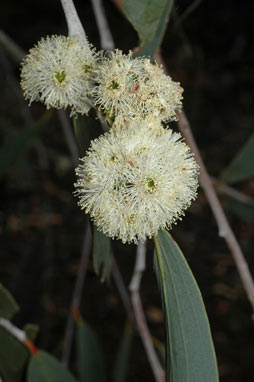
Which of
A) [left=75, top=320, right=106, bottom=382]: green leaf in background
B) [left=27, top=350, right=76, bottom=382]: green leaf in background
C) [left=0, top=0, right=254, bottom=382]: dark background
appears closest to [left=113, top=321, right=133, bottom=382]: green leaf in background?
[left=75, top=320, right=106, bottom=382]: green leaf in background

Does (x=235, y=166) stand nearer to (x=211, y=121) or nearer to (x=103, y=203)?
(x=103, y=203)

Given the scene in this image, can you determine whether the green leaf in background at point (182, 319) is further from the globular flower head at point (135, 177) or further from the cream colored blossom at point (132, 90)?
the cream colored blossom at point (132, 90)

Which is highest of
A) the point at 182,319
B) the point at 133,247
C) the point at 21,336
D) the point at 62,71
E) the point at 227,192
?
the point at 133,247

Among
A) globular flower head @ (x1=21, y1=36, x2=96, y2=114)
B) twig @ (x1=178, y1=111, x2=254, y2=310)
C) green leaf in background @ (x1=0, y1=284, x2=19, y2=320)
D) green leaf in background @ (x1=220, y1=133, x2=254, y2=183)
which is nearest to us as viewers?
globular flower head @ (x1=21, y1=36, x2=96, y2=114)

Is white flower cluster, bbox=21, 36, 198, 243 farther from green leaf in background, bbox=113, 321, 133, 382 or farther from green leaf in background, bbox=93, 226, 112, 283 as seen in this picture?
green leaf in background, bbox=113, 321, 133, 382

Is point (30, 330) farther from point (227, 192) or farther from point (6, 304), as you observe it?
point (227, 192)

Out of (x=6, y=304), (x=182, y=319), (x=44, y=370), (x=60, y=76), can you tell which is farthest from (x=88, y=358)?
(x=60, y=76)

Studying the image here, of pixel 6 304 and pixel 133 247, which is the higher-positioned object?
pixel 133 247

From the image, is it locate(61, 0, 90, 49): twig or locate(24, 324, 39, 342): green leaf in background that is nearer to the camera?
locate(61, 0, 90, 49): twig
